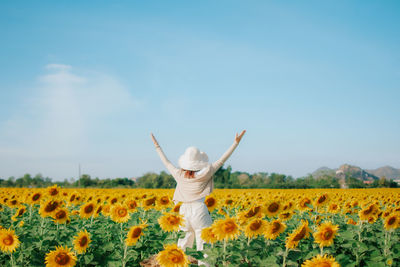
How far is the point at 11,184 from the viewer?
188ft

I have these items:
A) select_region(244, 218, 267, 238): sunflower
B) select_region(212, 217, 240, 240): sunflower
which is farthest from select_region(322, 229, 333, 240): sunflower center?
select_region(212, 217, 240, 240): sunflower

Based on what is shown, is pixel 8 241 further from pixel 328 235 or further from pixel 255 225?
pixel 328 235

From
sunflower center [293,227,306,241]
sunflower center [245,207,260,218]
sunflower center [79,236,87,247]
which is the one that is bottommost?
sunflower center [79,236,87,247]

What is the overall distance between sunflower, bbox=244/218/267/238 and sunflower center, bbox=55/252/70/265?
2349 mm

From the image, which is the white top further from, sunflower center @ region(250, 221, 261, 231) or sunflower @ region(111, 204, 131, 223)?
sunflower center @ region(250, 221, 261, 231)

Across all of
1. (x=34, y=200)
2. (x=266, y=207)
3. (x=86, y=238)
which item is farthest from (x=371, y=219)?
(x=34, y=200)

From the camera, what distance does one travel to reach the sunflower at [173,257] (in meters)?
3.20

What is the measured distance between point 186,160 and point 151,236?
199 cm

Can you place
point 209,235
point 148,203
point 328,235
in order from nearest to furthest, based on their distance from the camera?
point 209,235
point 328,235
point 148,203

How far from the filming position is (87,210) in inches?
250

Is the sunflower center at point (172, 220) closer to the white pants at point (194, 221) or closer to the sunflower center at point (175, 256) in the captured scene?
the white pants at point (194, 221)

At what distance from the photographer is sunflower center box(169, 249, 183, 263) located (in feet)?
10.5

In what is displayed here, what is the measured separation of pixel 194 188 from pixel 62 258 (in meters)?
2.11

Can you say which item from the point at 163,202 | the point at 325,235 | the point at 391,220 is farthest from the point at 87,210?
the point at 391,220
